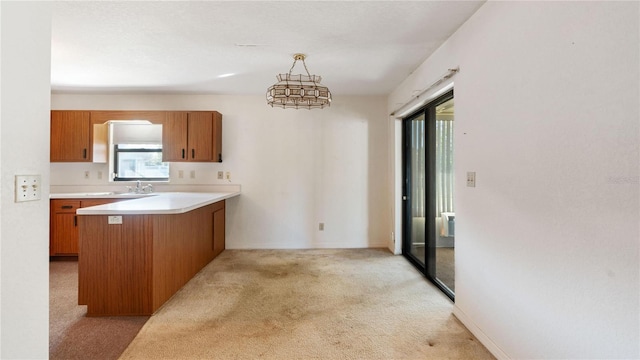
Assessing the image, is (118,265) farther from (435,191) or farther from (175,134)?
(435,191)

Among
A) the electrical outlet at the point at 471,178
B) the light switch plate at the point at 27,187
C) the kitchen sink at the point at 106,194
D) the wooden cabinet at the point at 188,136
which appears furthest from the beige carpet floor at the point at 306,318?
the wooden cabinet at the point at 188,136

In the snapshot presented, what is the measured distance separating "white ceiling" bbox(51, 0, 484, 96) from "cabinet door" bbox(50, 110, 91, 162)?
0.44m

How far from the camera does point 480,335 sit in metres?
1.99

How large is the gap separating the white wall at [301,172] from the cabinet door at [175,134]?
14.9 inches

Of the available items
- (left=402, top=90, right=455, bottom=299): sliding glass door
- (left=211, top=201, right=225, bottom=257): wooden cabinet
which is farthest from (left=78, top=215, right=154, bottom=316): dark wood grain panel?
(left=402, top=90, right=455, bottom=299): sliding glass door

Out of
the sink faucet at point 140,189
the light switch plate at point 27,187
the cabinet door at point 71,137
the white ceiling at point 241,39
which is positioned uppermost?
the white ceiling at point 241,39

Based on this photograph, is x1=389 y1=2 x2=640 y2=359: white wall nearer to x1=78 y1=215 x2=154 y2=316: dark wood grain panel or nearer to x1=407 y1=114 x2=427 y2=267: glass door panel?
x1=407 y1=114 x2=427 y2=267: glass door panel

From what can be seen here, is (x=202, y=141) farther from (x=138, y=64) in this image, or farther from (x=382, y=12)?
(x=382, y=12)

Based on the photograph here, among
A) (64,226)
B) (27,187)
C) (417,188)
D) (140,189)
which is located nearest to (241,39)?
(27,187)

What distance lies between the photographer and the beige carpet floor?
1.88 m

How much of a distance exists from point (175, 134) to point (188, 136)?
0.59 ft

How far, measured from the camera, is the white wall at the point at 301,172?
4.36 m

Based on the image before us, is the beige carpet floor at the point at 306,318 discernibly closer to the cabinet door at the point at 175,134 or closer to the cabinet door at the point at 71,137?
the cabinet door at the point at 175,134

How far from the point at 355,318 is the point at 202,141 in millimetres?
3123
